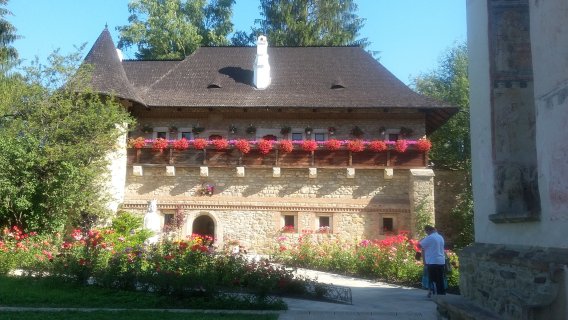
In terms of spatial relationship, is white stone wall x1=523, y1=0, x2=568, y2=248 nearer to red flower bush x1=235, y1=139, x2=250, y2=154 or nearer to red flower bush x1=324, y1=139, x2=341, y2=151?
red flower bush x1=324, y1=139, x2=341, y2=151

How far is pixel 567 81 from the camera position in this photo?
497 centimetres

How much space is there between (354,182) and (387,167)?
1.41 m

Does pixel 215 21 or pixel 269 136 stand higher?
pixel 215 21

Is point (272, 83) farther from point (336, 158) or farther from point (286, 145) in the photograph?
point (336, 158)

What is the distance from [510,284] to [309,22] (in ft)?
89.5

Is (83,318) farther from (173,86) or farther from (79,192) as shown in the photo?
(173,86)

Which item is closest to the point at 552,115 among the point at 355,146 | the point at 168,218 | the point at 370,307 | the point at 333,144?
the point at 370,307

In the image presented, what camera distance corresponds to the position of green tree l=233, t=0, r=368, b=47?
31.1m

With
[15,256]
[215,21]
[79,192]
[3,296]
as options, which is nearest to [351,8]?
[215,21]

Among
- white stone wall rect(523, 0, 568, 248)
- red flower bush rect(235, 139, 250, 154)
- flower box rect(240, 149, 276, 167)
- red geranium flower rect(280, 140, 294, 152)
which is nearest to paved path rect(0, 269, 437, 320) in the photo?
white stone wall rect(523, 0, 568, 248)

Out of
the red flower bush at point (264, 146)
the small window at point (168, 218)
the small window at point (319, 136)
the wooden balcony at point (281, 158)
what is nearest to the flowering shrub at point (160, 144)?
the wooden balcony at point (281, 158)

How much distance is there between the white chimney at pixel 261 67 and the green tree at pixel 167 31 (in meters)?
10.5

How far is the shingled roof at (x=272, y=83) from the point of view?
805 inches

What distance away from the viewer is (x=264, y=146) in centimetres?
1988
